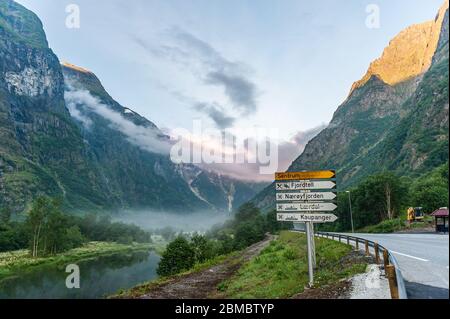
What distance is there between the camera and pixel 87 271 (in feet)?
252

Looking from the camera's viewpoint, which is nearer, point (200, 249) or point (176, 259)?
point (176, 259)

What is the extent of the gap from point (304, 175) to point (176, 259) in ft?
135

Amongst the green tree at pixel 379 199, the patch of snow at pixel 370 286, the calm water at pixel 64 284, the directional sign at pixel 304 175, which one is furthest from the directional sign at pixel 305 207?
the green tree at pixel 379 199

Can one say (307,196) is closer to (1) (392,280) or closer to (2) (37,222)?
(1) (392,280)

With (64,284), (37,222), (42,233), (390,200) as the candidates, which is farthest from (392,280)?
(42,233)

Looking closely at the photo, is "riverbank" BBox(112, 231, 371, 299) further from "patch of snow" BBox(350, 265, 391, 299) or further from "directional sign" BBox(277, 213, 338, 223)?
"directional sign" BBox(277, 213, 338, 223)

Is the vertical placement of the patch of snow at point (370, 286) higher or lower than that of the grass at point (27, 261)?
higher

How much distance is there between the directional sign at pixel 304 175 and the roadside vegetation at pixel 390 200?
4331 centimetres

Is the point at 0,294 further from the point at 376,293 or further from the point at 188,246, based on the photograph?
the point at 376,293

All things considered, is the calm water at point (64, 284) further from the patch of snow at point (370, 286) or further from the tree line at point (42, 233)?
the patch of snow at point (370, 286)

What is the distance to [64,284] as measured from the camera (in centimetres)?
5950

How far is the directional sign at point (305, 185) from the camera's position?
14696mm
